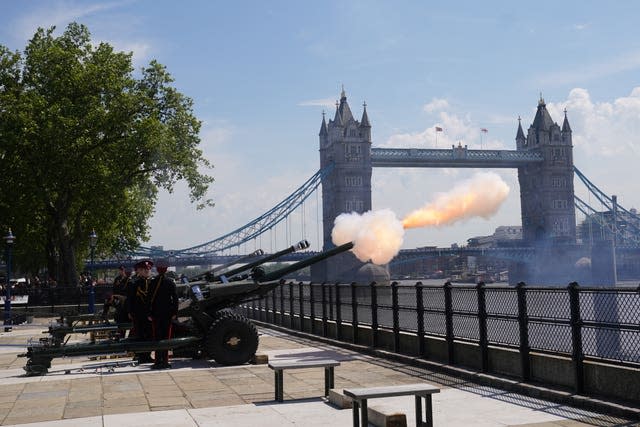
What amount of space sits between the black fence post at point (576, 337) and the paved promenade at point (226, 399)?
0.50 meters

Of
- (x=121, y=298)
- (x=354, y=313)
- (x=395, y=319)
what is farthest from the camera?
(x=121, y=298)

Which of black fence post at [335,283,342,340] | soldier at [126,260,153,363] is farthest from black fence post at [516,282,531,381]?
black fence post at [335,283,342,340]

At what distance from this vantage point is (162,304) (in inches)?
521

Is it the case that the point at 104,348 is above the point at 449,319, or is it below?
below

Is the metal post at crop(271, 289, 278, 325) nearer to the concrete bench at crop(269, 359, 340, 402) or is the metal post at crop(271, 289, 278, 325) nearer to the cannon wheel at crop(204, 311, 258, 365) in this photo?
the cannon wheel at crop(204, 311, 258, 365)

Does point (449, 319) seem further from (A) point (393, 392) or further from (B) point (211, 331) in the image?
(A) point (393, 392)

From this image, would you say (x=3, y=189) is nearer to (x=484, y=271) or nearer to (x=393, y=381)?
(x=393, y=381)

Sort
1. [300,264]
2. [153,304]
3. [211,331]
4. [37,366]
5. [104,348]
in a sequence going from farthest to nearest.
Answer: [300,264], [211,331], [37,366], [153,304], [104,348]

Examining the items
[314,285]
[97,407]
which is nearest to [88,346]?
[97,407]

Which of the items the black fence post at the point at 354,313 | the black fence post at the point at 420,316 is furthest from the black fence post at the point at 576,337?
the black fence post at the point at 354,313

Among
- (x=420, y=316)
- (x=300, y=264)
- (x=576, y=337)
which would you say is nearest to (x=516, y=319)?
(x=576, y=337)

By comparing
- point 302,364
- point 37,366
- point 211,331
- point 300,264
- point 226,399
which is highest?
point 300,264

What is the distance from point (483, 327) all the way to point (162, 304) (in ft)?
16.7

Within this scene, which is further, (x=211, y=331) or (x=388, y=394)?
(x=211, y=331)
